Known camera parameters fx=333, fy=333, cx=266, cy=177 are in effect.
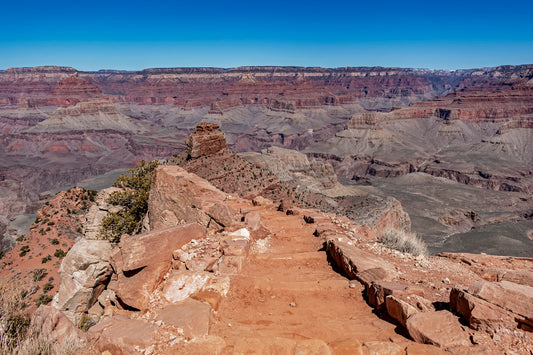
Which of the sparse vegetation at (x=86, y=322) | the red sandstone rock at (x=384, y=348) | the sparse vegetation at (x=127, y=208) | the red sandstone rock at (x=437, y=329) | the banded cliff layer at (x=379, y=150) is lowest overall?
the banded cliff layer at (x=379, y=150)

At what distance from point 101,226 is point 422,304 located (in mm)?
20177

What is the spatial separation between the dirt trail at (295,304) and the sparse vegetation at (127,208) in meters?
12.5

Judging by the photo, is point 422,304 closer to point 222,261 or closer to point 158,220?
point 222,261

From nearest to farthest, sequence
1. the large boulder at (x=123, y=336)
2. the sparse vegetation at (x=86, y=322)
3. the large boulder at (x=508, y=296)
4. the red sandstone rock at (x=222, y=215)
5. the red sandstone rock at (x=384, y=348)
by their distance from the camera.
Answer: the red sandstone rock at (x=384, y=348) < the large boulder at (x=508, y=296) < the large boulder at (x=123, y=336) < the sparse vegetation at (x=86, y=322) < the red sandstone rock at (x=222, y=215)

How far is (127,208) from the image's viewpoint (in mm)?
23266

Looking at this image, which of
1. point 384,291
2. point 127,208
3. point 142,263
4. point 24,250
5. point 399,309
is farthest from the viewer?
point 24,250

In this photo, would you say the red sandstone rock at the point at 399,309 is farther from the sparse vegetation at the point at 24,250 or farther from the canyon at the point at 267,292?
the sparse vegetation at the point at 24,250

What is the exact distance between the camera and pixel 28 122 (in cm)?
17888

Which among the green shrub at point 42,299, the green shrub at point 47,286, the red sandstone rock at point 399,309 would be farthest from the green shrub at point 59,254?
the red sandstone rock at point 399,309

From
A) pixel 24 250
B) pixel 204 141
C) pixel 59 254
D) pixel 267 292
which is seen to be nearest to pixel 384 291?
pixel 267 292

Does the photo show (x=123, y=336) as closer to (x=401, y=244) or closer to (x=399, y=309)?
(x=399, y=309)

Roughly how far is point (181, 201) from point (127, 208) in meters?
8.83

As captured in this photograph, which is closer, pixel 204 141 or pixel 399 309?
pixel 399 309

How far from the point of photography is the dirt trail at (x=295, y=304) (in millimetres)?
7527
